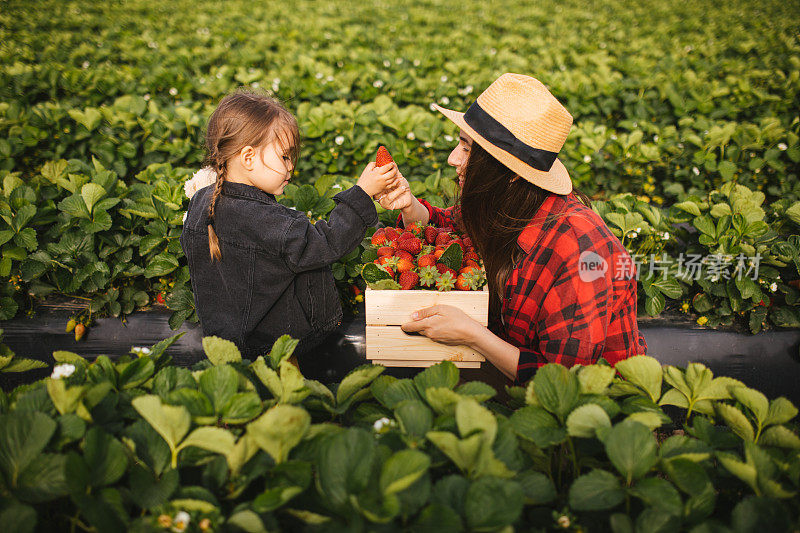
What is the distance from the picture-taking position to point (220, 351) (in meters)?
1.33

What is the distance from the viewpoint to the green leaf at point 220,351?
1319mm

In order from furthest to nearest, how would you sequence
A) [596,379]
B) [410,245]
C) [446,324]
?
[410,245] → [446,324] → [596,379]

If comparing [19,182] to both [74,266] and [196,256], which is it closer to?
[74,266]

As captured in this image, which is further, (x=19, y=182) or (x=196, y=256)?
(x=19, y=182)

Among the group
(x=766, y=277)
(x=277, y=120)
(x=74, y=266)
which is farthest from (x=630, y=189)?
(x=74, y=266)

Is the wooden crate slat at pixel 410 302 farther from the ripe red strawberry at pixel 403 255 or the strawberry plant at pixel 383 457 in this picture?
the strawberry plant at pixel 383 457

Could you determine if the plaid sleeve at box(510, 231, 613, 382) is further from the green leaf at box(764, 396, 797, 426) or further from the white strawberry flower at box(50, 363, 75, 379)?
the white strawberry flower at box(50, 363, 75, 379)

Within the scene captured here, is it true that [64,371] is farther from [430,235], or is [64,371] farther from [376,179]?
[430,235]

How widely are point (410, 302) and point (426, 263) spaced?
0.16 m

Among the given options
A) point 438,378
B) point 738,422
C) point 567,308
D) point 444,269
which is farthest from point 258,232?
point 738,422

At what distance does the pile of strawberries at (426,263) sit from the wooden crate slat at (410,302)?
0.04m

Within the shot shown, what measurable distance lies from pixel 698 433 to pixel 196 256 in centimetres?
174

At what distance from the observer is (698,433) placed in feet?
3.91

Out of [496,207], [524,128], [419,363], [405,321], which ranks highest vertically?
[524,128]
